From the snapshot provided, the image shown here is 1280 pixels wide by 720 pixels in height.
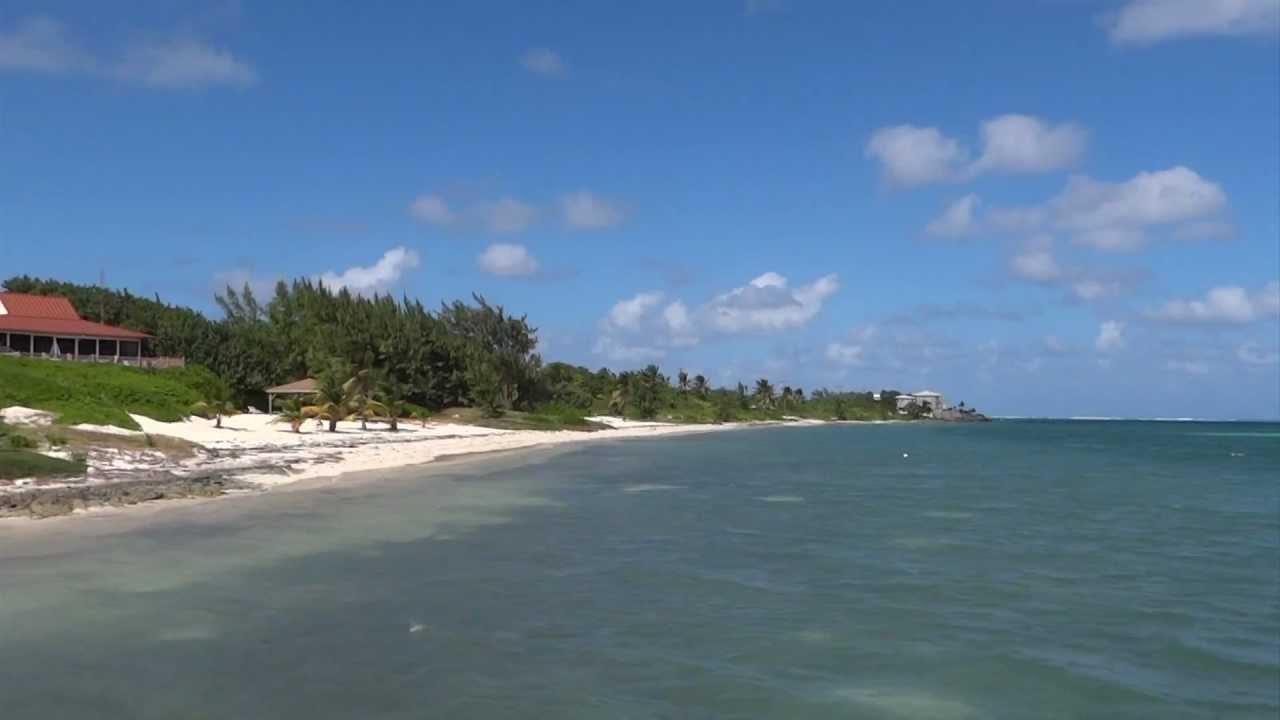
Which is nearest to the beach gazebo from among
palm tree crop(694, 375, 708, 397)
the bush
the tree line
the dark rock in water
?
the tree line

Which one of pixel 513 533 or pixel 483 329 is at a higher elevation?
pixel 483 329

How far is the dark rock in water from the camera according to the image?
21500 mm

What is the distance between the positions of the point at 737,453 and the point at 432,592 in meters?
50.1

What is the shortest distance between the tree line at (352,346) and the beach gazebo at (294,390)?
1548 millimetres

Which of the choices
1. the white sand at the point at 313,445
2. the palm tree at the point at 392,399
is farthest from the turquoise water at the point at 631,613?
the palm tree at the point at 392,399

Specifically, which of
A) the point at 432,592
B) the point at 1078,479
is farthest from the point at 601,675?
the point at 1078,479

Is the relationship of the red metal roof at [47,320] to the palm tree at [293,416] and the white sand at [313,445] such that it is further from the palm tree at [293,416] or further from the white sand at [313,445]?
the palm tree at [293,416]

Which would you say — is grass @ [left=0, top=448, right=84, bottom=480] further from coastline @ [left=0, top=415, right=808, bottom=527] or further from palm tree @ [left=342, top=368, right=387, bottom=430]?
palm tree @ [left=342, top=368, right=387, bottom=430]

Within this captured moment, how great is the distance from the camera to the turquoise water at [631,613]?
9.87 metres

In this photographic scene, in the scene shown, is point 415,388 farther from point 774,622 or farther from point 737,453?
point 774,622

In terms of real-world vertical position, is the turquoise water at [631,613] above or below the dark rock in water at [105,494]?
below

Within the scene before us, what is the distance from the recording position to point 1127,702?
9914 millimetres

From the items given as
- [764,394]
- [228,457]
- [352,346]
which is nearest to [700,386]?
[764,394]

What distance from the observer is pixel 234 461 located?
35.7m
